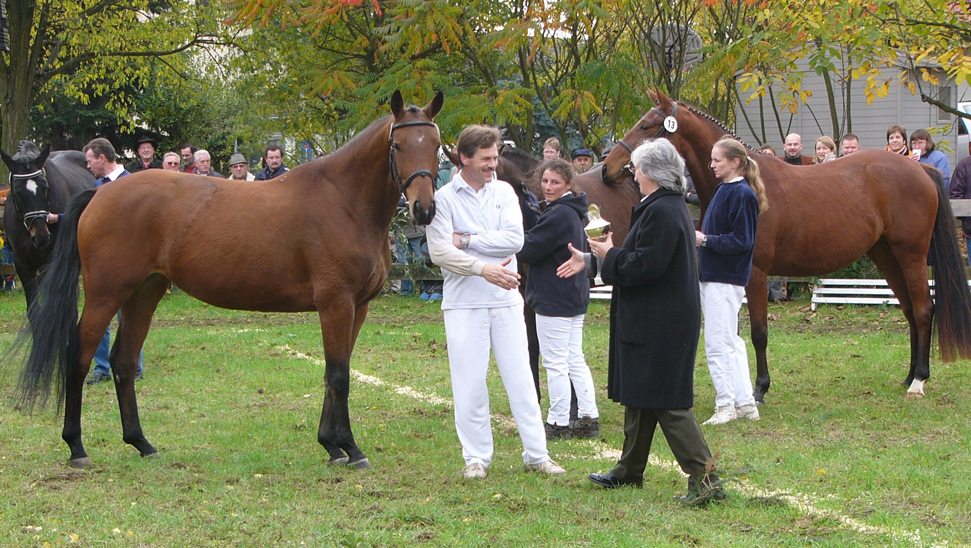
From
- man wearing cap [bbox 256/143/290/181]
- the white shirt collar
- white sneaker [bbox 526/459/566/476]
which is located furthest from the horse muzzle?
man wearing cap [bbox 256/143/290/181]

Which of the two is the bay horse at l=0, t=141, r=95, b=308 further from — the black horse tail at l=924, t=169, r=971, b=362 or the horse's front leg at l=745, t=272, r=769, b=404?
the black horse tail at l=924, t=169, r=971, b=362

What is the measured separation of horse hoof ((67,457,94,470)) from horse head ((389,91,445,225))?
263 cm

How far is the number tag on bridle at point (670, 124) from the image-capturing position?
7.61 meters

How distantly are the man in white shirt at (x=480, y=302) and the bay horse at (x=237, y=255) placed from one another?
0.56 metres

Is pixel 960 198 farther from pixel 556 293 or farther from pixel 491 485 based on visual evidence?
pixel 491 485

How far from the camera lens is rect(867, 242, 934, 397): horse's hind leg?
8.24 metres

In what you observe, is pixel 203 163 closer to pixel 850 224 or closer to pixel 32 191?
pixel 32 191

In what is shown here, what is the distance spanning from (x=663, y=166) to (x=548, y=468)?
195 centimetres

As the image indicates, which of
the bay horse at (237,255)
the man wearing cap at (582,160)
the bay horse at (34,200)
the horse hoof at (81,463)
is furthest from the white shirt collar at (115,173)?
the man wearing cap at (582,160)

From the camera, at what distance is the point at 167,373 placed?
31.0 feet

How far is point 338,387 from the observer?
5883mm

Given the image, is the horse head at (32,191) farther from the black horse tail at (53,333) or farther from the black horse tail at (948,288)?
the black horse tail at (948,288)

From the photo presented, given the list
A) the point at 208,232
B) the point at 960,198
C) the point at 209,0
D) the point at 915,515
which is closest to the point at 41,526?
the point at 208,232

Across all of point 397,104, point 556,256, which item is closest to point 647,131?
point 556,256
